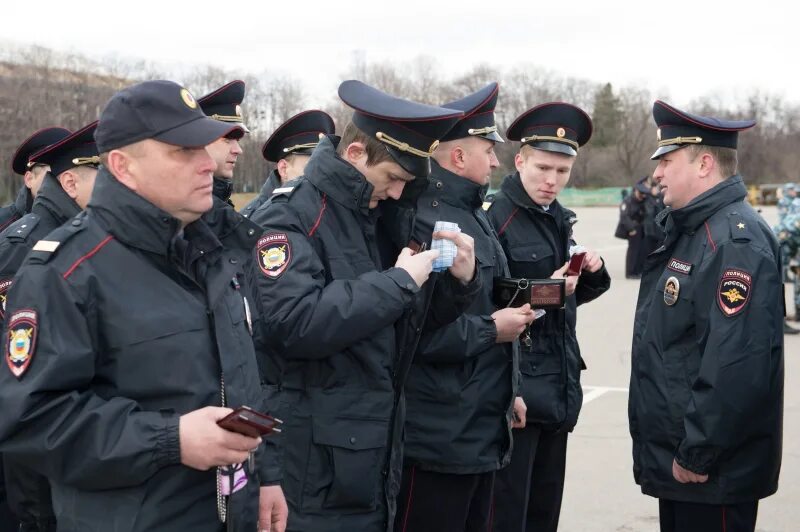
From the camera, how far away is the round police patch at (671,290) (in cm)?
390

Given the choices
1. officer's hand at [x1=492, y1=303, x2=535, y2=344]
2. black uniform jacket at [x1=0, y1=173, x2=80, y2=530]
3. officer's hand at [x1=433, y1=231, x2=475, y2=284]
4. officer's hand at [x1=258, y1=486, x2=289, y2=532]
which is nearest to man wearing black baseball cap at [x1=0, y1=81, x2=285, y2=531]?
officer's hand at [x1=258, y1=486, x2=289, y2=532]

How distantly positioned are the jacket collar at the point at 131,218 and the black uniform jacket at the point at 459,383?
5.01 feet

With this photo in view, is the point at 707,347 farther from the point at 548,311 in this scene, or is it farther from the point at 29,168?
the point at 29,168

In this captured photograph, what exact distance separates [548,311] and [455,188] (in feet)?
2.96

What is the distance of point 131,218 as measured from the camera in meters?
2.48

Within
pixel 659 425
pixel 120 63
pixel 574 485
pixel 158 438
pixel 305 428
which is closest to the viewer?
pixel 158 438

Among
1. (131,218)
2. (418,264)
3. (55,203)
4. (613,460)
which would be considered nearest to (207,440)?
(131,218)

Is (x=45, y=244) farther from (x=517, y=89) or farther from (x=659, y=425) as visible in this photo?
(x=517, y=89)

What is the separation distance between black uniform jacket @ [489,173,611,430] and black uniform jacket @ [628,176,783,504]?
635 millimetres

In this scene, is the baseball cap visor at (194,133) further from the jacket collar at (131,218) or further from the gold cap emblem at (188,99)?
the jacket collar at (131,218)

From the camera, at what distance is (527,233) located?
4.93m

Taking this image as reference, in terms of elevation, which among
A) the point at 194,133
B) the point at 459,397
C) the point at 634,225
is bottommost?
the point at 634,225

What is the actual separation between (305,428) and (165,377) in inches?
34.2

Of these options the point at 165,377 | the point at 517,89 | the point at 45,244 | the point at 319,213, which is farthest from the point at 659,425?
the point at 517,89
